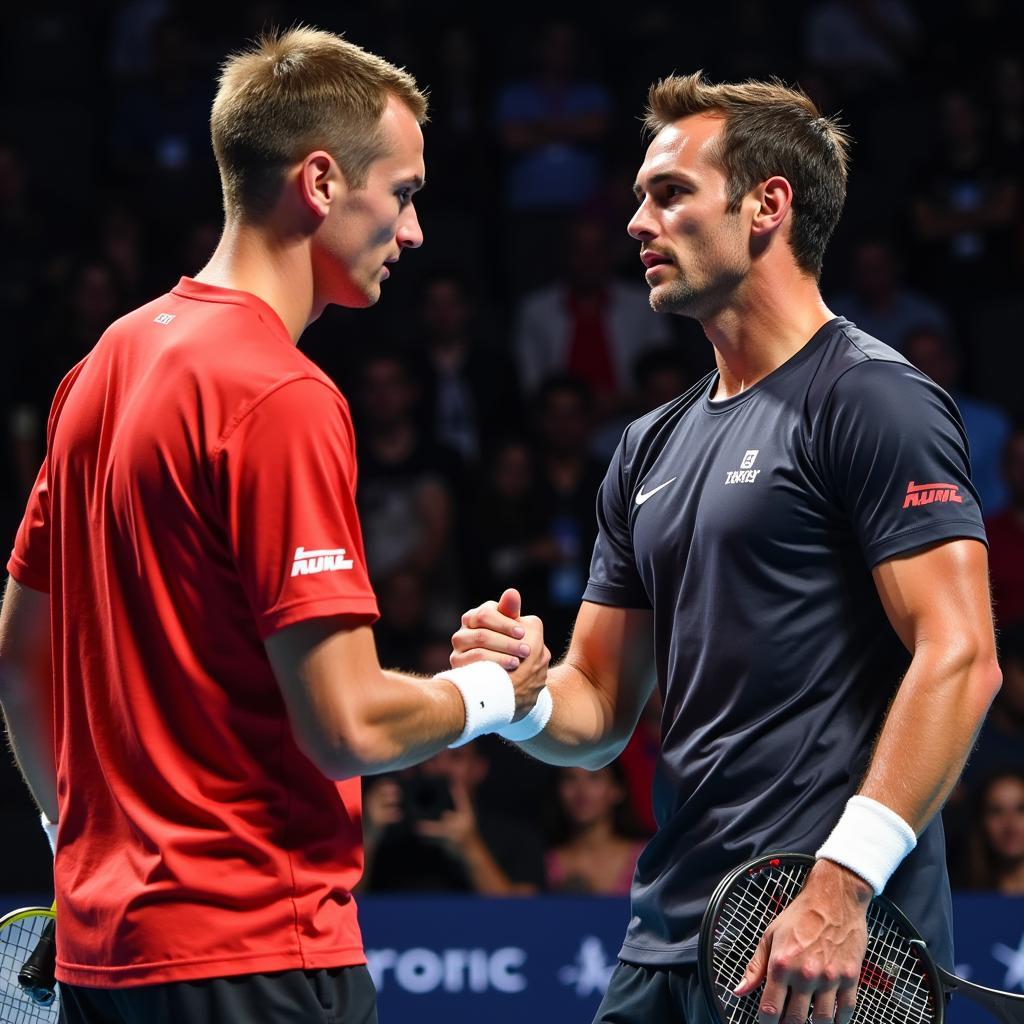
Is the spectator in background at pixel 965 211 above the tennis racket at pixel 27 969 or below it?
above

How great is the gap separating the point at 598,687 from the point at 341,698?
4.16ft

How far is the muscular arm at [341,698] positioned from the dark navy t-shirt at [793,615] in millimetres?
782

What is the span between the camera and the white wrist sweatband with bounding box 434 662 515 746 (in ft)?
8.99

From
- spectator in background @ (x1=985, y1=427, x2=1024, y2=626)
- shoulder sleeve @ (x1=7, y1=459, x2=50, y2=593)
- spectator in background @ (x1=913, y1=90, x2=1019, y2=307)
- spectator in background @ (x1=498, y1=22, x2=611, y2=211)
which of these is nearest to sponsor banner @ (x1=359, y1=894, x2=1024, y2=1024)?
spectator in background @ (x1=985, y1=427, x2=1024, y2=626)

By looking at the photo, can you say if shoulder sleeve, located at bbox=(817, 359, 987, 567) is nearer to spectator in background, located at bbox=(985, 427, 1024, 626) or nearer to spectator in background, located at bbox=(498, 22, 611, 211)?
spectator in background, located at bbox=(985, 427, 1024, 626)

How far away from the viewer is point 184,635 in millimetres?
2449

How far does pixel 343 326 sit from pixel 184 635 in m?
6.34

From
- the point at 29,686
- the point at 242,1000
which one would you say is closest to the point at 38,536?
the point at 29,686

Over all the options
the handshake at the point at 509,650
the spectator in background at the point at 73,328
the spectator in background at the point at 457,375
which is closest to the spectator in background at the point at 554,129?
the spectator in background at the point at 457,375

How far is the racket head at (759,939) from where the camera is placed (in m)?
2.72

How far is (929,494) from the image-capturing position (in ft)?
9.27

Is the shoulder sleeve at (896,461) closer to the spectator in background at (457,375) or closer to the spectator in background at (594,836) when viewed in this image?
the spectator in background at (594,836)

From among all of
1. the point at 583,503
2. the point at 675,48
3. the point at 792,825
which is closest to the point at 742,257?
the point at 792,825

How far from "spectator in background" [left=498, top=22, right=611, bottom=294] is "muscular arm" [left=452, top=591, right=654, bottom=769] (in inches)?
253
